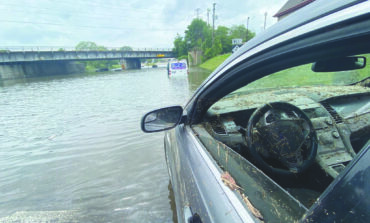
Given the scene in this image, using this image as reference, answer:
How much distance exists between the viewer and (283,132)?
156cm

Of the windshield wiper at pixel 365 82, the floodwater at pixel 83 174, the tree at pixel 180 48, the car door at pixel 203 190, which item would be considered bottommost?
the floodwater at pixel 83 174

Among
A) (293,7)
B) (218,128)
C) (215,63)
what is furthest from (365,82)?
(215,63)

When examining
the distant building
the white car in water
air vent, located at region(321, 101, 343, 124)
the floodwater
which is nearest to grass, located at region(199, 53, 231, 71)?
the white car in water

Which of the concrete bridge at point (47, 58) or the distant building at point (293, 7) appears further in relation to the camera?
the concrete bridge at point (47, 58)

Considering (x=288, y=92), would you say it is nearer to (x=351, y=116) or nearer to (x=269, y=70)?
(x=351, y=116)

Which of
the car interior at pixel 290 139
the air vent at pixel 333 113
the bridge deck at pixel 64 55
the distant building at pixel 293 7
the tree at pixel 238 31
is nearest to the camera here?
the car interior at pixel 290 139

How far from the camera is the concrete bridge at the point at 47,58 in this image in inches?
1501

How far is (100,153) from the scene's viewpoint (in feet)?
15.7

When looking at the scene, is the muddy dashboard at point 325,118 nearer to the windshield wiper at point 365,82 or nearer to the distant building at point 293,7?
the windshield wiper at point 365,82

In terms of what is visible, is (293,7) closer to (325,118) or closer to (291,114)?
(325,118)

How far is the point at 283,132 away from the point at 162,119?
40.9 inches

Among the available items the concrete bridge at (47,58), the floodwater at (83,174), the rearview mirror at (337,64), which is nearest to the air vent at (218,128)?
the rearview mirror at (337,64)

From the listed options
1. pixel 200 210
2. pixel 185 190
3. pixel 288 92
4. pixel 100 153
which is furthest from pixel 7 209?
pixel 288 92

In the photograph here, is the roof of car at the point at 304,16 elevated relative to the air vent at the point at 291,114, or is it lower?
elevated
